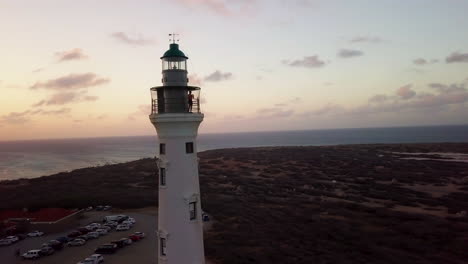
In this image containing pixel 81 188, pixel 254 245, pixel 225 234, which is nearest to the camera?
pixel 254 245

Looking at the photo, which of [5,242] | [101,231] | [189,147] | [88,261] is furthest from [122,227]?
[189,147]

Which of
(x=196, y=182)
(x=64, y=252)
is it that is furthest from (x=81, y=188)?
(x=196, y=182)

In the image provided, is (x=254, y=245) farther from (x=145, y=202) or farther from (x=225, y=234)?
(x=145, y=202)

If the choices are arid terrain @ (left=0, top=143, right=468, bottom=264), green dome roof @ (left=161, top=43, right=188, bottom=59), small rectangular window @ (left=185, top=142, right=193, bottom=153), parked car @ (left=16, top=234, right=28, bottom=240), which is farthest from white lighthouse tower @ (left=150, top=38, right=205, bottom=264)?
parked car @ (left=16, top=234, right=28, bottom=240)

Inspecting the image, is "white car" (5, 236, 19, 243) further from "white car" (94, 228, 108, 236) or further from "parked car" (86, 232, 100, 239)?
"white car" (94, 228, 108, 236)

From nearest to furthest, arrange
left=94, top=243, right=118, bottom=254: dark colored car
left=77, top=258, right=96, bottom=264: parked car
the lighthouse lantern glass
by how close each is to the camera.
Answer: the lighthouse lantern glass
left=77, top=258, right=96, bottom=264: parked car
left=94, top=243, right=118, bottom=254: dark colored car

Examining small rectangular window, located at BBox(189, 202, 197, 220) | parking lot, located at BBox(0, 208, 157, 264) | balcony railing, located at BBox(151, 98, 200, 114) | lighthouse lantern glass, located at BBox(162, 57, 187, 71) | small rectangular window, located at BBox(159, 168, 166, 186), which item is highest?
lighthouse lantern glass, located at BBox(162, 57, 187, 71)

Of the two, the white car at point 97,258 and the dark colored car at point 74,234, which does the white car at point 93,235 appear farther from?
the white car at point 97,258
